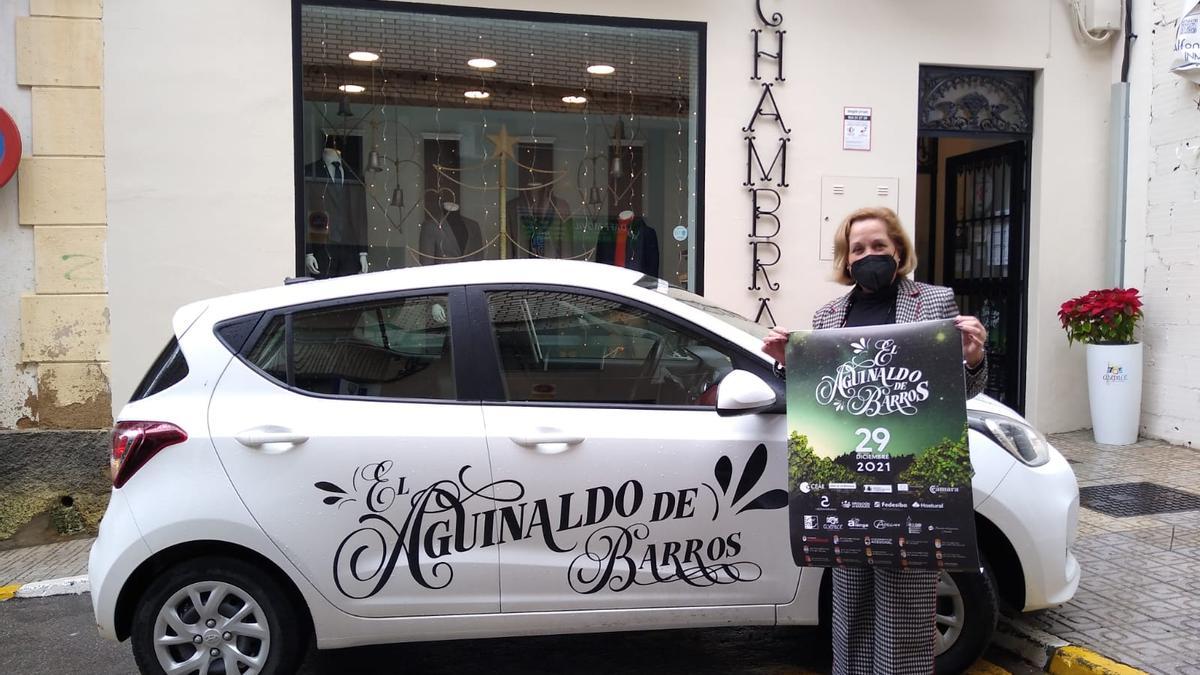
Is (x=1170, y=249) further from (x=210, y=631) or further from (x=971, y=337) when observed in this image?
(x=210, y=631)

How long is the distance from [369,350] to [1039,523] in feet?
8.89

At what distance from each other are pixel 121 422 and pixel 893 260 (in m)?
2.93

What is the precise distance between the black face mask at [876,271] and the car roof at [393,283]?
0.98 m

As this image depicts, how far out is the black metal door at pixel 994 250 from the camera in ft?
28.7

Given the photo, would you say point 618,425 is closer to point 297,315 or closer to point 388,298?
point 388,298

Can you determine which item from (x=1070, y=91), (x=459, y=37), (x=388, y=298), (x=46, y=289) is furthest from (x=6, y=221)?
(x=1070, y=91)

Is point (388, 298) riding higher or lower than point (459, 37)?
lower

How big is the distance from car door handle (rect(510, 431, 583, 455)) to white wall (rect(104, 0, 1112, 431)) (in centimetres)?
450

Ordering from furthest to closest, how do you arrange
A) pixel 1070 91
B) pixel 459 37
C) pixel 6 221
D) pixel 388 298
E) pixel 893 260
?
pixel 1070 91 < pixel 459 37 < pixel 6 221 < pixel 388 298 < pixel 893 260

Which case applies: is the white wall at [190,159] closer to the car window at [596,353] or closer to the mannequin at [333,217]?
the mannequin at [333,217]

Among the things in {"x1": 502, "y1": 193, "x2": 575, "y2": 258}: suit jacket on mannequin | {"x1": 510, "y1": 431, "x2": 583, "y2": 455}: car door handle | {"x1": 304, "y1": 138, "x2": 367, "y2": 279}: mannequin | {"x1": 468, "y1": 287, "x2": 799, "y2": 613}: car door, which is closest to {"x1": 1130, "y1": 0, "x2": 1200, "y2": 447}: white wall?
{"x1": 502, "y1": 193, "x2": 575, "y2": 258}: suit jacket on mannequin

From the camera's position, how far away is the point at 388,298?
3764mm

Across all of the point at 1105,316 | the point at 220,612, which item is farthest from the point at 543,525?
the point at 1105,316

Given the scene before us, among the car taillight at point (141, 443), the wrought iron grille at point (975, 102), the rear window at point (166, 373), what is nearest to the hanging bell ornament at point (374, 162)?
the rear window at point (166, 373)
